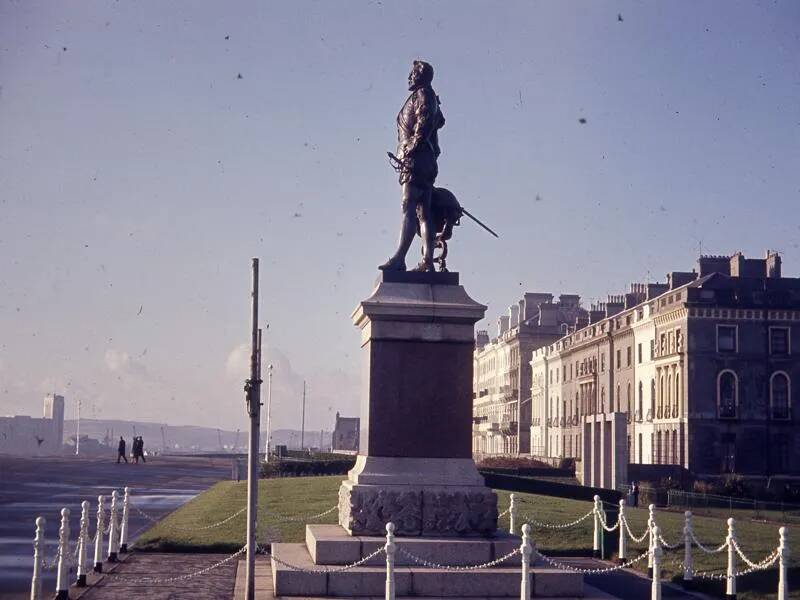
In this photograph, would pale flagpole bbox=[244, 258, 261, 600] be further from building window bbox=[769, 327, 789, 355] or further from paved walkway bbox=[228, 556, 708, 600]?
building window bbox=[769, 327, 789, 355]

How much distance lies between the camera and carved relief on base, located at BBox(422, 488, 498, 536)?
53.4 ft

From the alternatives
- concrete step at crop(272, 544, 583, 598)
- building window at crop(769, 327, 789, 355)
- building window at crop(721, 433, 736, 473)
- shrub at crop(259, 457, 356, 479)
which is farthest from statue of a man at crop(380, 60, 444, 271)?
building window at crop(769, 327, 789, 355)

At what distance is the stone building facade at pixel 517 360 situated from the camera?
4562 inches

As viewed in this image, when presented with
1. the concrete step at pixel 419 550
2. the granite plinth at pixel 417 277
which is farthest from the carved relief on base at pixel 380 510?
the granite plinth at pixel 417 277

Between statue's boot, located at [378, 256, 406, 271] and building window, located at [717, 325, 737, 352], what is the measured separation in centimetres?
5526

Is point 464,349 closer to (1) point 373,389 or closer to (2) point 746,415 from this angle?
(1) point 373,389

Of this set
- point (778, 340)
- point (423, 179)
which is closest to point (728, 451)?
point (778, 340)

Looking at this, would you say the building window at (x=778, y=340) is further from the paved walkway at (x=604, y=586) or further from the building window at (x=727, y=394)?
the paved walkway at (x=604, y=586)

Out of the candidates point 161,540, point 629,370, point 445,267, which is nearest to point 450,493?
point 445,267

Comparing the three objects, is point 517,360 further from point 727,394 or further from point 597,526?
point 597,526

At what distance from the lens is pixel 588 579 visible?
62.8 feet

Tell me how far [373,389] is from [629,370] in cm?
6743

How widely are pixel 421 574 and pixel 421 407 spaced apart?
2.72m

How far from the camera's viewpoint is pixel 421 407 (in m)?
16.9
